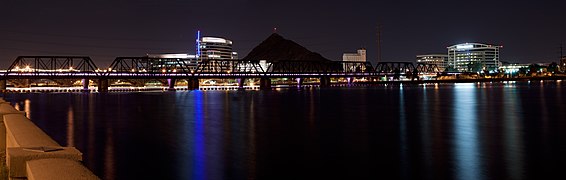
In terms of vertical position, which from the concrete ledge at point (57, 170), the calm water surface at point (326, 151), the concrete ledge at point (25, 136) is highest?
the concrete ledge at point (25, 136)

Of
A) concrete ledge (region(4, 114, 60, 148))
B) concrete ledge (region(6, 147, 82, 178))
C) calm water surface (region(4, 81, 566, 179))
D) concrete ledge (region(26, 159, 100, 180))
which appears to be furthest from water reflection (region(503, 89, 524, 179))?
concrete ledge (region(26, 159, 100, 180))

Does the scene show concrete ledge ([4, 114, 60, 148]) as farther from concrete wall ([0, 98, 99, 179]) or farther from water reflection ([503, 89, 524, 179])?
water reflection ([503, 89, 524, 179])

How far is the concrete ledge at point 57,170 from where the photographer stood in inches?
232

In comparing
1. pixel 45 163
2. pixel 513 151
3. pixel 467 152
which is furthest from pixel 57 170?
pixel 513 151

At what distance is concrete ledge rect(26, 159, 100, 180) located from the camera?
588 cm

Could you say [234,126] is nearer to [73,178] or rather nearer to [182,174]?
[182,174]

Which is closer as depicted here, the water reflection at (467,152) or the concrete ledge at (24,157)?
the concrete ledge at (24,157)

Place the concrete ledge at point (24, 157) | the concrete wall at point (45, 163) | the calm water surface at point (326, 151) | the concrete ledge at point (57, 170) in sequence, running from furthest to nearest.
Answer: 1. the calm water surface at point (326, 151)
2. the concrete ledge at point (24, 157)
3. the concrete wall at point (45, 163)
4. the concrete ledge at point (57, 170)

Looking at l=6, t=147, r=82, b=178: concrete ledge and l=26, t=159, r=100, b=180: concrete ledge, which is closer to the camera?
l=26, t=159, r=100, b=180: concrete ledge

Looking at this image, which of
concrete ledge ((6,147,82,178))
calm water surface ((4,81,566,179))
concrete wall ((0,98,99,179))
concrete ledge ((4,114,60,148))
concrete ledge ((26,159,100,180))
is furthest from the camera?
calm water surface ((4,81,566,179))

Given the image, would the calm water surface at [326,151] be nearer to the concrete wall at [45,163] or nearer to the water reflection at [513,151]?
the water reflection at [513,151]

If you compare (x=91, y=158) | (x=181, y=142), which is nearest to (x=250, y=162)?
(x=91, y=158)

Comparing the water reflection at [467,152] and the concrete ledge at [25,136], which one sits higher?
the concrete ledge at [25,136]

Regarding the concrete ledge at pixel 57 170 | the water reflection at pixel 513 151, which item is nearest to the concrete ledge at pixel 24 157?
the concrete ledge at pixel 57 170
